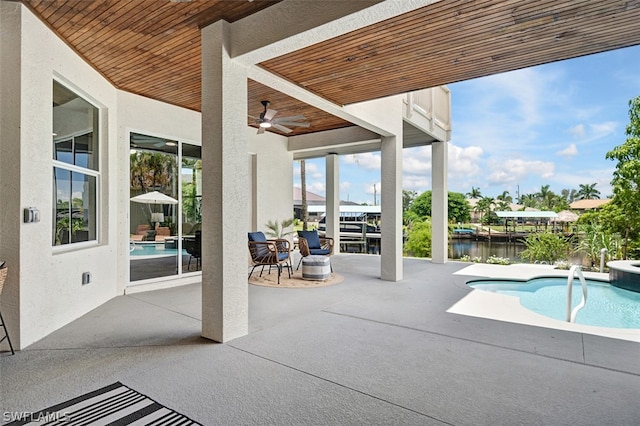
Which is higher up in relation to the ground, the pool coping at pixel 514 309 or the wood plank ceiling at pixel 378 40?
the wood plank ceiling at pixel 378 40

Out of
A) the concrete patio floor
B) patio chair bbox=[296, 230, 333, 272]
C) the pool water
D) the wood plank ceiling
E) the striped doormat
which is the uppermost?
the wood plank ceiling

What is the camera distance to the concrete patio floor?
6.92ft

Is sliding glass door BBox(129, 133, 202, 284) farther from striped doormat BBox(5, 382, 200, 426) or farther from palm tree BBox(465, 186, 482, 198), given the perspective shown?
palm tree BBox(465, 186, 482, 198)

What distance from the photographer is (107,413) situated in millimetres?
2051

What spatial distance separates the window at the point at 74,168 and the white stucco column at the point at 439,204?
7.60 metres

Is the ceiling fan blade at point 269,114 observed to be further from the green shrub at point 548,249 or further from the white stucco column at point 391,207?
the green shrub at point 548,249

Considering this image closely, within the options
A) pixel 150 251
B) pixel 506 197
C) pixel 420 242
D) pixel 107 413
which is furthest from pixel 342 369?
pixel 506 197

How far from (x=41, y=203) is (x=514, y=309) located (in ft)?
18.7

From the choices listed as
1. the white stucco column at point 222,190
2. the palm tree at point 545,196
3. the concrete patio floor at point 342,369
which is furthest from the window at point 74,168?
the palm tree at point 545,196

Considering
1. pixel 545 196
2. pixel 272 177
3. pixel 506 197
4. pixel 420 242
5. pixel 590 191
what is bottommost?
pixel 420 242

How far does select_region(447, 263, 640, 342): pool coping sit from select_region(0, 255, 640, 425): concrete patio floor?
19 cm

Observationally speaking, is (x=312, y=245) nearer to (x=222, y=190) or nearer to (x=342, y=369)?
(x=222, y=190)

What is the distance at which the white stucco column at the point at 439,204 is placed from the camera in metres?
8.88

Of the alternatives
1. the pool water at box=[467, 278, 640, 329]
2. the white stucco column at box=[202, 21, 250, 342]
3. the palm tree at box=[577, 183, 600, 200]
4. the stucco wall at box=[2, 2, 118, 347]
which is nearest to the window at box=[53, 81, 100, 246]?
the stucco wall at box=[2, 2, 118, 347]
